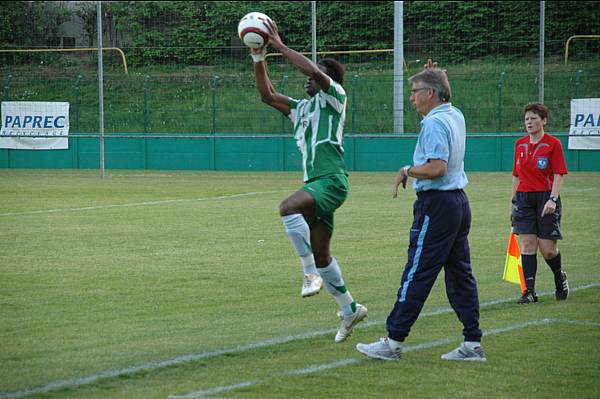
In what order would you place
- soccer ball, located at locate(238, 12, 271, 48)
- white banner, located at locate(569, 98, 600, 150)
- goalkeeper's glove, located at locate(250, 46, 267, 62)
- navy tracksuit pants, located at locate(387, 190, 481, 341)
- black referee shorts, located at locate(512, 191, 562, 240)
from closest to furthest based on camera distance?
navy tracksuit pants, located at locate(387, 190, 481, 341), soccer ball, located at locate(238, 12, 271, 48), goalkeeper's glove, located at locate(250, 46, 267, 62), black referee shorts, located at locate(512, 191, 562, 240), white banner, located at locate(569, 98, 600, 150)

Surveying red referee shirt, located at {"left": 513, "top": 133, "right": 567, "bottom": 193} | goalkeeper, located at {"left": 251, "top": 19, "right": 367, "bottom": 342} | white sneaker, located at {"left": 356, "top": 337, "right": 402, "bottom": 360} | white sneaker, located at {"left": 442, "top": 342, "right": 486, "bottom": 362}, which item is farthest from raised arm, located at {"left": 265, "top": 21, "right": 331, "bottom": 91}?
red referee shirt, located at {"left": 513, "top": 133, "right": 567, "bottom": 193}

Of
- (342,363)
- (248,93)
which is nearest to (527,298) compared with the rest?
(342,363)

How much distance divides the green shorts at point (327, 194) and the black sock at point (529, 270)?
2.39m

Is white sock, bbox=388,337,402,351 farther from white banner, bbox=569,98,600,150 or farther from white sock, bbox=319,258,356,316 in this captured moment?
white banner, bbox=569,98,600,150

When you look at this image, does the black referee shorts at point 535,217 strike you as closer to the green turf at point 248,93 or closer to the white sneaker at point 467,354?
the white sneaker at point 467,354

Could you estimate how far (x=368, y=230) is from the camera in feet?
51.2

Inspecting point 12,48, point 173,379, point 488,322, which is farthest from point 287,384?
point 12,48

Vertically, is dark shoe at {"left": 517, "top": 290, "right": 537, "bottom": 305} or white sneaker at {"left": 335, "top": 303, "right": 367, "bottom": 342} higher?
white sneaker at {"left": 335, "top": 303, "right": 367, "bottom": 342}

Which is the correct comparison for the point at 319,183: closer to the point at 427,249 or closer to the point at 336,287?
the point at 336,287

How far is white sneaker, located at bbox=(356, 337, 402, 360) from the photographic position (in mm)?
7117

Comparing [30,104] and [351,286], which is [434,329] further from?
[30,104]

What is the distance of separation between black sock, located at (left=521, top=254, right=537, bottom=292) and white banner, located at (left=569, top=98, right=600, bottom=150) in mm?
20517

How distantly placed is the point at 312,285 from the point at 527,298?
2533mm

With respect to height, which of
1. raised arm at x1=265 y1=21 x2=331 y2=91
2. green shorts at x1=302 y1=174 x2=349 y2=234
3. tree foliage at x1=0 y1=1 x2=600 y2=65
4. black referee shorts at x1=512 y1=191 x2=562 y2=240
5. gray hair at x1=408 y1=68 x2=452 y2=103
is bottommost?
black referee shorts at x1=512 y1=191 x2=562 y2=240
